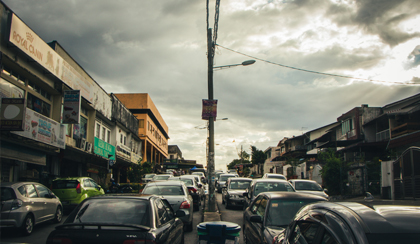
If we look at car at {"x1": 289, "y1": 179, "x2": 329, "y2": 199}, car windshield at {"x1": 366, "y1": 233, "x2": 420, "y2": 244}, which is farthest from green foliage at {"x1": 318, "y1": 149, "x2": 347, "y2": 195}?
car windshield at {"x1": 366, "y1": 233, "x2": 420, "y2": 244}

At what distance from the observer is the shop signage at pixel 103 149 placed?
27.0 meters

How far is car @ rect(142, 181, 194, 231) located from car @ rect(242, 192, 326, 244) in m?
3.35

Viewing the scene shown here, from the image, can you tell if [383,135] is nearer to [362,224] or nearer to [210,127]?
[210,127]

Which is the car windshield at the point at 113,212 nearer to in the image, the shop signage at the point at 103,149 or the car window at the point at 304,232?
the car window at the point at 304,232

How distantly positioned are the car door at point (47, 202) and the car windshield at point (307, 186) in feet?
36.4

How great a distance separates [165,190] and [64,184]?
592 centimetres

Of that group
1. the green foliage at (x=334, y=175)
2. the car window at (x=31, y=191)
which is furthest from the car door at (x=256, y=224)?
the green foliage at (x=334, y=175)

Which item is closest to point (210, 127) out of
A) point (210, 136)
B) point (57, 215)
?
point (210, 136)

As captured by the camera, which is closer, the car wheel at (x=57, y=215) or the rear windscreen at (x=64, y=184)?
the car wheel at (x=57, y=215)

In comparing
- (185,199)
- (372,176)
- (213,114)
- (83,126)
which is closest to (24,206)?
(185,199)

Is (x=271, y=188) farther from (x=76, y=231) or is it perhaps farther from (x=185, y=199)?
(x=76, y=231)

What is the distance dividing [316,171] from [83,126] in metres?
20.6

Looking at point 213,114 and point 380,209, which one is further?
point 213,114

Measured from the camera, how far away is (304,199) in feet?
23.1
